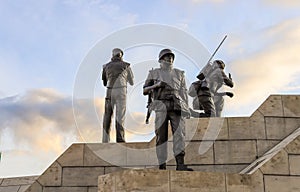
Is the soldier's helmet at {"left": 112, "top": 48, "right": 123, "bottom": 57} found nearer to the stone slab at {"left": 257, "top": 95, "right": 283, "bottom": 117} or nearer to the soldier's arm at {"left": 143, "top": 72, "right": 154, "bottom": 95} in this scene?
the soldier's arm at {"left": 143, "top": 72, "right": 154, "bottom": 95}

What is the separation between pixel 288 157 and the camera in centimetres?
927

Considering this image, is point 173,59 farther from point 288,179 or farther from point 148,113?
point 288,179

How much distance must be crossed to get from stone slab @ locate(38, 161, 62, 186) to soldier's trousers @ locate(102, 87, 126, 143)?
159 centimetres

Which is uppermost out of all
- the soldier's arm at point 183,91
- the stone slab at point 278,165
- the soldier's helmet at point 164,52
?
the soldier's helmet at point 164,52

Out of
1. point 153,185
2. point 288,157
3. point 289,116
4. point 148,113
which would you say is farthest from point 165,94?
point 289,116

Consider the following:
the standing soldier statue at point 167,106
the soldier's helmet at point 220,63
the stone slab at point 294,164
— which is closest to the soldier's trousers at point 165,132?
the standing soldier statue at point 167,106

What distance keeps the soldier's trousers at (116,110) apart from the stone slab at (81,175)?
3.99 ft

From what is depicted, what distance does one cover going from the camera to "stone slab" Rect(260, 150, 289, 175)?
9102mm

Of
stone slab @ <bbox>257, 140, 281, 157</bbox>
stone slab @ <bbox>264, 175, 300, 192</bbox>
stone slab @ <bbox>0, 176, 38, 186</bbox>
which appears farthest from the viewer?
stone slab @ <bbox>0, 176, 38, 186</bbox>

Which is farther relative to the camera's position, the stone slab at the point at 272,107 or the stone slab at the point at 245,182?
the stone slab at the point at 272,107

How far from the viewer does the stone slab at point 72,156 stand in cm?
1173

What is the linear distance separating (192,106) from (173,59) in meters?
4.44

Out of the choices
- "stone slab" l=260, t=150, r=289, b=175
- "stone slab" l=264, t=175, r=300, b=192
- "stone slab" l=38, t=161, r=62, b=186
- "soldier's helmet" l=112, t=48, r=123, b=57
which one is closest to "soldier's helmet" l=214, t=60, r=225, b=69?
"soldier's helmet" l=112, t=48, r=123, b=57

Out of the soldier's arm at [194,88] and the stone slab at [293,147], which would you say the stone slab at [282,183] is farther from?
the soldier's arm at [194,88]
